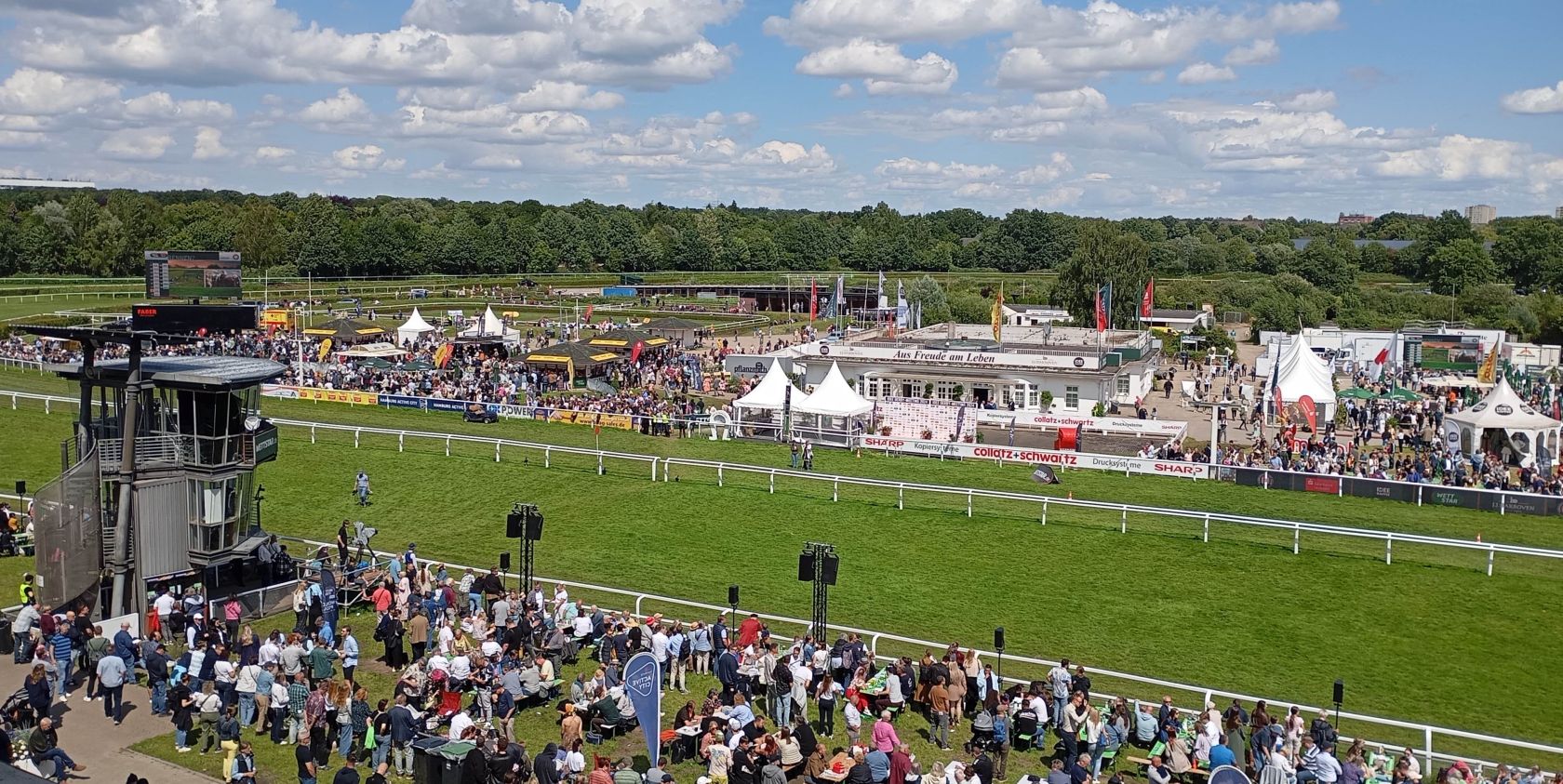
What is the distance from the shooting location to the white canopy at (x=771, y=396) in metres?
41.7

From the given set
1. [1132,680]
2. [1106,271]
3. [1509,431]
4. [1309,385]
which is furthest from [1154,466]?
[1106,271]

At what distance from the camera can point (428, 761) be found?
14297mm

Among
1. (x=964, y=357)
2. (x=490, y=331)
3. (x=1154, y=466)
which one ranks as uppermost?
(x=964, y=357)

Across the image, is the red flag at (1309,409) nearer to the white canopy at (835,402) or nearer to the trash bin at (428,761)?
the white canopy at (835,402)

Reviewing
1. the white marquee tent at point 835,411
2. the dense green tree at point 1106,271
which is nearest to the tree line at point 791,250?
the dense green tree at point 1106,271

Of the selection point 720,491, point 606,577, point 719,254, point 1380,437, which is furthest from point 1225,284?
point 606,577

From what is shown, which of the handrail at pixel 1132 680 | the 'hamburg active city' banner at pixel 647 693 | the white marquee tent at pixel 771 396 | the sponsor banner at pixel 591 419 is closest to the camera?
the 'hamburg active city' banner at pixel 647 693

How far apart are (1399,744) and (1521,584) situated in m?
11.2

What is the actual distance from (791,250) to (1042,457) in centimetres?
13521

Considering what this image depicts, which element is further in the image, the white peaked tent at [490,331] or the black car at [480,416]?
the white peaked tent at [490,331]

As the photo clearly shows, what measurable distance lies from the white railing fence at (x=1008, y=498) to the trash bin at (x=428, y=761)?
54.9ft

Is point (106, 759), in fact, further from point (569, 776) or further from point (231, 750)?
point (569, 776)

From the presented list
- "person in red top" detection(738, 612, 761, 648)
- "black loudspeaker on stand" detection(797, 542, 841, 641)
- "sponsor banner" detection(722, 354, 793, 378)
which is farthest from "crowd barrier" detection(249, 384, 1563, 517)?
"person in red top" detection(738, 612, 761, 648)

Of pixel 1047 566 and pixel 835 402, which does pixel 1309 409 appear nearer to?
pixel 835 402
